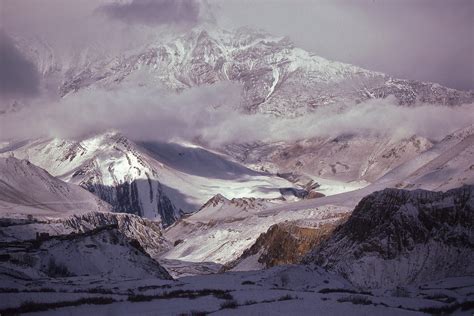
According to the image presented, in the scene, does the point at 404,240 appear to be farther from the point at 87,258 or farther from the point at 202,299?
the point at 202,299

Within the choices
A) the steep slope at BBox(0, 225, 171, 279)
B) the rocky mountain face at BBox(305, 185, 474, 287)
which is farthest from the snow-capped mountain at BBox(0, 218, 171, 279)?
the rocky mountain face at BBox(305, 185, 474, 287)

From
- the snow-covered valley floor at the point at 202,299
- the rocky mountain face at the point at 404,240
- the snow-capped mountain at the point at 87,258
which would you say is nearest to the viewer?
the snow-covered valley floor at the point at 202,299

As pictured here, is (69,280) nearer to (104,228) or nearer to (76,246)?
(76,246)

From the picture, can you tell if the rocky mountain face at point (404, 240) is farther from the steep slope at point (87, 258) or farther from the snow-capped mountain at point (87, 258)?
the snow-capped mountain at point (87, 258)

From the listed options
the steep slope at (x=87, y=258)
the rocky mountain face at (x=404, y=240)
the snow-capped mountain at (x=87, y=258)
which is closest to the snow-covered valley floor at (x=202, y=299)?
the snow-capped mountain at (x=87, y=258)

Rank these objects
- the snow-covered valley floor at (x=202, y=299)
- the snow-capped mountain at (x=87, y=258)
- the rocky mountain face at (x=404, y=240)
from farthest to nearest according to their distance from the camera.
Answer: the rocky mountain face at (x=404, y=240)
the snow-capped mountain at (x=87, y=258)
the snow-covered valley floor at (x=202, y=299)

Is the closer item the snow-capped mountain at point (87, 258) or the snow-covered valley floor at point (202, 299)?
the snow-covered valley floor at point (202, 299)

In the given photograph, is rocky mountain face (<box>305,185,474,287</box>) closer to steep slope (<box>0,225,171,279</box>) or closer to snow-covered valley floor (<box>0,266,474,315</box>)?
steep slope (<box>0,225,171,279</box>)

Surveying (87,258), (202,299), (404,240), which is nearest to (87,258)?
(87,258)
